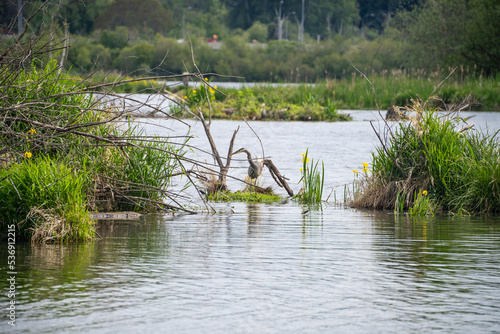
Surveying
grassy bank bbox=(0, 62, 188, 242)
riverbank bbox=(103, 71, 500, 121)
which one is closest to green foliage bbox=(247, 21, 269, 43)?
riverbank bbox=(103, 71, 500, 121)

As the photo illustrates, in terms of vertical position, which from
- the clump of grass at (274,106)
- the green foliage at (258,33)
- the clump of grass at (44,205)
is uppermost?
the green foliage at (258,33)

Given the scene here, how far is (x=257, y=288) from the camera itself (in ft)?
22.3

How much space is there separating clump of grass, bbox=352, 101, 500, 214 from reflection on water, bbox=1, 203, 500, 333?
177cm

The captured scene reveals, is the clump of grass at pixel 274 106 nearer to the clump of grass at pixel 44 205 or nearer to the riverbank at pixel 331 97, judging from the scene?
the riverbank at pixel 331 97

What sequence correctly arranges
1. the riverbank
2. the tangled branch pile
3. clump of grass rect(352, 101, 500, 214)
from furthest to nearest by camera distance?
the riverbank
clump of grass rect(352, 101, 500, 214)
the tangled branch pile

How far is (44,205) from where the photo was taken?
9031mm

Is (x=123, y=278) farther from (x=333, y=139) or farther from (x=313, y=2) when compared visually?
(x=313, y=2)

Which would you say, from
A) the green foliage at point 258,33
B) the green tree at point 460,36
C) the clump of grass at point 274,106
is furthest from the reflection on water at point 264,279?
the green foliage at point 258,33

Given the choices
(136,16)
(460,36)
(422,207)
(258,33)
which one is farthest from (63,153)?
(258,33)

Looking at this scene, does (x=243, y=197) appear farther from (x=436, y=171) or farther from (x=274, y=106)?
(x=274, y=106)

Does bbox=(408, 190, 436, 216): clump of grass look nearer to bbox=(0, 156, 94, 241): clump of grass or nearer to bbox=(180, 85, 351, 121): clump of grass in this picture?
bbox=(0, 156, 94, 241): clump of grass

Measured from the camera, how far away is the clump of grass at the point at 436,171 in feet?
41.1

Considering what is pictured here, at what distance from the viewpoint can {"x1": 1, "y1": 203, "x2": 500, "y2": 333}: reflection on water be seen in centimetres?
575

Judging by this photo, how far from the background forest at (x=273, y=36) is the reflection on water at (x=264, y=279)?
2.12 metres
